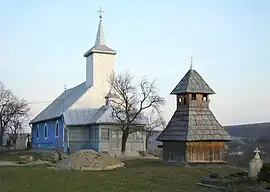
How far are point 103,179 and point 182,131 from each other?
10996mm

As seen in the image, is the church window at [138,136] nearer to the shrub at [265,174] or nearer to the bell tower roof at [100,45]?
the bell tower roof at [100,45]

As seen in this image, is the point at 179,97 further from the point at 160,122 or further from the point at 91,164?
the point at 160,122

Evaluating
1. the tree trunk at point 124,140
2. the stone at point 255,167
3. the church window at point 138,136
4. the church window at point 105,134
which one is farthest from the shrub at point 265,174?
the church window at point 138,136

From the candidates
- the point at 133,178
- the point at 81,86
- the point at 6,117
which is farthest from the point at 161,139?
the point at 6,117

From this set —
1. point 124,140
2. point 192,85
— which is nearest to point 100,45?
point 124,140

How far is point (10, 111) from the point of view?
6512cm

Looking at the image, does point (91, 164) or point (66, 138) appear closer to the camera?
point (91, 164)

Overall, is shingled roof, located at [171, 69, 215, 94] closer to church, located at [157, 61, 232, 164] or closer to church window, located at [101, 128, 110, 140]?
church, located at [157, 61, 232, 164]

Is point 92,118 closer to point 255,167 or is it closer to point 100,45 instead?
point 100,45

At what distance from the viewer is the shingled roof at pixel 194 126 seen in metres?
33.4

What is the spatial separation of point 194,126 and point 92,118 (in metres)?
17.9

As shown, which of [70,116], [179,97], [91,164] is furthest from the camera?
[70,116]

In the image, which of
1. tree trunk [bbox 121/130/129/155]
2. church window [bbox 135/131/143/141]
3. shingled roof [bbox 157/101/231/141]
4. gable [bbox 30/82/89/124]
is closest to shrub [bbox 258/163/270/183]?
shingled roof [bbox 157/101/231/141]

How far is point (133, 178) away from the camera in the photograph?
81.1 ft
